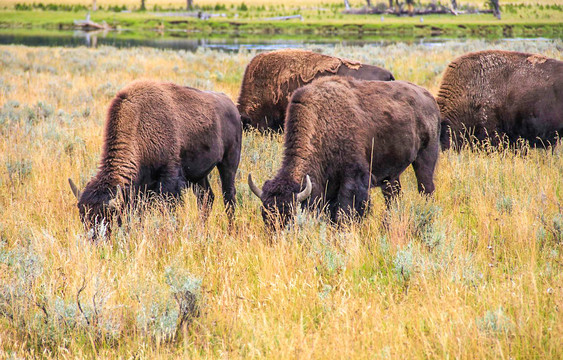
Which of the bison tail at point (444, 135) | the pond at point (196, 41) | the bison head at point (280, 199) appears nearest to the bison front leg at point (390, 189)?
the bison tail at point (444, 135)

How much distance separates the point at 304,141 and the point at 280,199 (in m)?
0.87

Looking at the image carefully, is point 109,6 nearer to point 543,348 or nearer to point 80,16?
point 80,16

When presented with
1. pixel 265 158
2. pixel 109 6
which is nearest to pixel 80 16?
pixel 109 6

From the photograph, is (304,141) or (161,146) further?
(161,146)

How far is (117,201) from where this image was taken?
5004 millimetres

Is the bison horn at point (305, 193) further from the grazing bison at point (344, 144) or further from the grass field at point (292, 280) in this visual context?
the grass field at point (292, 280)

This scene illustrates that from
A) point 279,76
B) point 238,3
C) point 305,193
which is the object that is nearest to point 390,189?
point 305,193

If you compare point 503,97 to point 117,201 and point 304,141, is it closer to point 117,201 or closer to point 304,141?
point 304,141

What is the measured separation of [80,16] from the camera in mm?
62750

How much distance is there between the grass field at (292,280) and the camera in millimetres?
3346

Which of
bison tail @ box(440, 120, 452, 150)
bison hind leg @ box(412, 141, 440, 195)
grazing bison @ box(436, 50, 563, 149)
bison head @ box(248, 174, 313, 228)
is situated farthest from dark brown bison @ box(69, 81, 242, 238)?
grazing bison @ box(436, 50, 563, 149)

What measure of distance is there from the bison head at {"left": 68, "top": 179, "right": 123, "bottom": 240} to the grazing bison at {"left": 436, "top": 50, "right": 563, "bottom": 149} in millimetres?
5724

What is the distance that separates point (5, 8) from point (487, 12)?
6023 cm

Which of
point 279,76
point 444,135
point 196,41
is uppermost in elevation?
point 196,41
